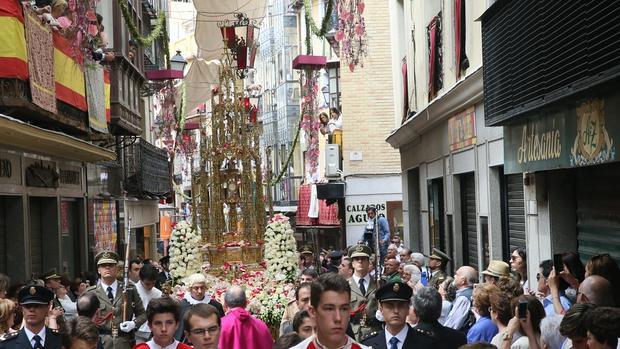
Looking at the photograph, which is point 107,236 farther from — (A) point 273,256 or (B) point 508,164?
(B) point 508,164

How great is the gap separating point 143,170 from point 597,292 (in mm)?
26816

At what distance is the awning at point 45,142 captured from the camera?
14258mm

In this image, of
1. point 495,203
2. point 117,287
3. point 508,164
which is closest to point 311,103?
point 495,203

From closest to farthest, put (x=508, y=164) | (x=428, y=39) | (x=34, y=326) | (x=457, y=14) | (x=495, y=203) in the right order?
(x=34, y=326)
(x=508, y=164)
(x=495, y=203)
(x=457, y=14)
(x=428, y=39)

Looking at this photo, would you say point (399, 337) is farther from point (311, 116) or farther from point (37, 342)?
point (311, 116)

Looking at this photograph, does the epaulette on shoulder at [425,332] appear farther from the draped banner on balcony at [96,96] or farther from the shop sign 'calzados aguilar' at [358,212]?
the shop sign 'calzados aguilar' at [358,212]

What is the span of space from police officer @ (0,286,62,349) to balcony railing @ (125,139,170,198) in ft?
77.1

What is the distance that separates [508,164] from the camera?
14320 millimetres

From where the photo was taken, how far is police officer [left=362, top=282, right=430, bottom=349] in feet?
24.8

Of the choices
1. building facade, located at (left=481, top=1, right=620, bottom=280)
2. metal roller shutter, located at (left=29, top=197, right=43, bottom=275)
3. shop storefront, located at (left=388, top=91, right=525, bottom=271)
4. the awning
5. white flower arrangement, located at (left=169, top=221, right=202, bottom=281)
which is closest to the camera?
building facade, located at (left=481, top=1, right=620, bottom=280)

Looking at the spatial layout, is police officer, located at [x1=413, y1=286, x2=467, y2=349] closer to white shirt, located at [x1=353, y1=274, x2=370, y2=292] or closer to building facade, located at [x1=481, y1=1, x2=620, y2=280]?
building facade, located at [x1=481, y1=1, x2=620, y2=280]

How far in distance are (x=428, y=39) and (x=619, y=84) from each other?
14145 mm

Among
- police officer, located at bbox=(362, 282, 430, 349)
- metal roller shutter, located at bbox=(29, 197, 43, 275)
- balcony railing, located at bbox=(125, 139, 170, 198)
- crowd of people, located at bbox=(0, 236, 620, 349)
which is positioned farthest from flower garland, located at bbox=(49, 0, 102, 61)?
balcony railing, located at bbox=(125, 139, 170, 198)

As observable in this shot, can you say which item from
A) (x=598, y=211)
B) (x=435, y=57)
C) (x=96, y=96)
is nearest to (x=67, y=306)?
(x=598, y=211)
